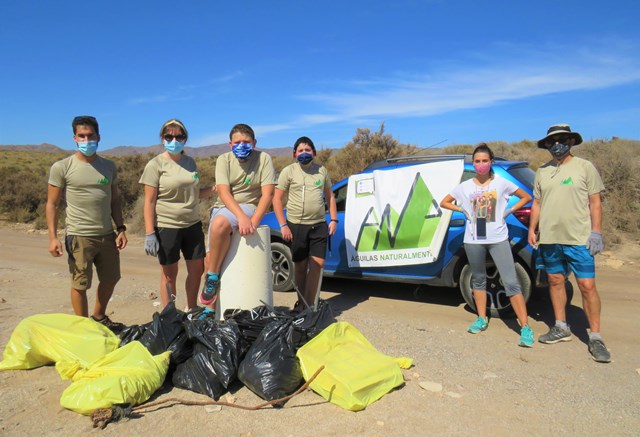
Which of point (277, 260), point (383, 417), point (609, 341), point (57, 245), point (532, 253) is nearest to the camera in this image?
point (383, 417)

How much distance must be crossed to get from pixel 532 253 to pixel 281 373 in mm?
3138

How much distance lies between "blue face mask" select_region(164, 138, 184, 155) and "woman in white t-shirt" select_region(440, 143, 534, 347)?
9.65 ft

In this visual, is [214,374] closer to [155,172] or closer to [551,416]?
[155,172]

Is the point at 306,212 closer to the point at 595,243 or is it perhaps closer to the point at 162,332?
the point at 162,332

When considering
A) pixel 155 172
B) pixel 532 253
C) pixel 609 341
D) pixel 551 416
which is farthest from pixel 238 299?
pixel 609 341

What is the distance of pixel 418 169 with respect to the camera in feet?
19.5

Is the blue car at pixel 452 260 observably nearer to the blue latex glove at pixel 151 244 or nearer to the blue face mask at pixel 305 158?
the blue face mask at pixel 305 158

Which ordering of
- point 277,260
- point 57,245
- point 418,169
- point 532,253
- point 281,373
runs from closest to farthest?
point 281,373 < point 57,245 < point 532,253 < point 418,169 < point 277,260

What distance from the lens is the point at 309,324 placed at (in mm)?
3916

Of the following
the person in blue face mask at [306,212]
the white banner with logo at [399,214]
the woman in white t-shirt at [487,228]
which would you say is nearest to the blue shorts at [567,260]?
the woman in white t-shirt at [487,228]

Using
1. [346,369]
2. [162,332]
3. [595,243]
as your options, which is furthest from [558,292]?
[162,332]

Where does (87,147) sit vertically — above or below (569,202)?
above

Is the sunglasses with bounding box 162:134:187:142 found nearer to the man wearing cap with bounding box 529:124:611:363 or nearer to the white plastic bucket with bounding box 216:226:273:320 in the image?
the white plastic bucket with bounding box 216:226:273:320

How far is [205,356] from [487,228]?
298cm
